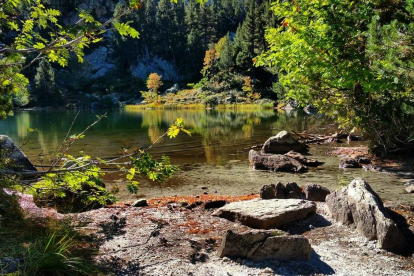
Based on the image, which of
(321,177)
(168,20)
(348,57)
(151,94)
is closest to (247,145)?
(321,177)

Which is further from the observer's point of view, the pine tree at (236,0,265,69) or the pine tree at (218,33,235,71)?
the pine tree at (218,33,235,71)

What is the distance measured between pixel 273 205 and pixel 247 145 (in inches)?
635

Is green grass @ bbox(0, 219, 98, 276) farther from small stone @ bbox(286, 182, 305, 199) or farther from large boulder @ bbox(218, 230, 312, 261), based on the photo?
small stone @ bbox(286, 182, 305, 199)

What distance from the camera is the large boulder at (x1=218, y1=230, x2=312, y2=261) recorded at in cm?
573

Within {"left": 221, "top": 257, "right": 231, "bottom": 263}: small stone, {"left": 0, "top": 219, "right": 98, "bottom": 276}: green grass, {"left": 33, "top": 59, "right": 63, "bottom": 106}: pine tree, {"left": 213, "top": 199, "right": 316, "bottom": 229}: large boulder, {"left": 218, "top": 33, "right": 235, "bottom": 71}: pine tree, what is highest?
{"left": 218, "top": 33, "right": 235, "bottom": 71}: pine tree

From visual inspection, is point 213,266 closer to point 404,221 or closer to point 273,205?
point 273,205

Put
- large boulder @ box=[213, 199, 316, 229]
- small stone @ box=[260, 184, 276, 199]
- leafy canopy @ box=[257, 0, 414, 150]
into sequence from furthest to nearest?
small stone @ box=[260, 184, 276, 199], leafy canopy @ box=[257, 0, 414, 150], large boulder @ box=[213, 199, 316, 229]

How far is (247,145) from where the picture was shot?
23.9m

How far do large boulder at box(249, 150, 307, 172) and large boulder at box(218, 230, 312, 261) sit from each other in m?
9.95

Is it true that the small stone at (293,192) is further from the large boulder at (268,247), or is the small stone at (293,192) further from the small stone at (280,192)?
the large boulder at (268,247)

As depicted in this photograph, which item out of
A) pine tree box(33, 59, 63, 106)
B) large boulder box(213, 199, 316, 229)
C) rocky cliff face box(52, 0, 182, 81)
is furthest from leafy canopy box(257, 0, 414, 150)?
rocky cliff face box(52, 0, 182, 81)

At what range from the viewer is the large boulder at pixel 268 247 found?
18.8 ft

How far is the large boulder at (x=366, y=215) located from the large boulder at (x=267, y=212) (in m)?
0.67

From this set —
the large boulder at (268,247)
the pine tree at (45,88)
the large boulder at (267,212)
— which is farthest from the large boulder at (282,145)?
the pine tree at (45,88)
